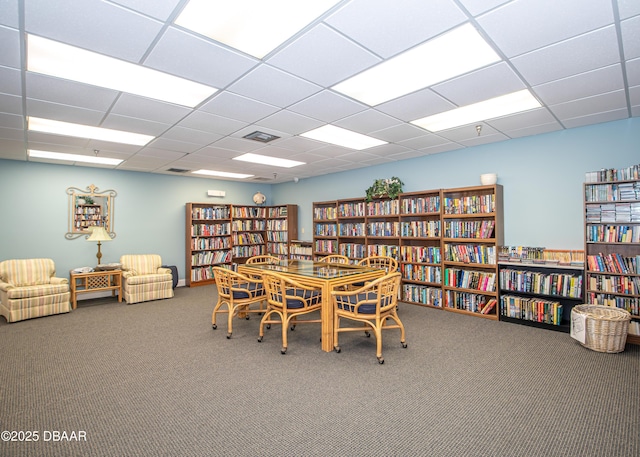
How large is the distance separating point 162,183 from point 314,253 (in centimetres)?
384

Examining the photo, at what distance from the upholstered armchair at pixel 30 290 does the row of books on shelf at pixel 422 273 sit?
5.63 m

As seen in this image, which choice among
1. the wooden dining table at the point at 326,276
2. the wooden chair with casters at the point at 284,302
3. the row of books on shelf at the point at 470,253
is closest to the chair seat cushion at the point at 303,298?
the wooden chair with casters at the point at 284,302

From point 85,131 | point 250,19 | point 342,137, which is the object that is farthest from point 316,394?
point 85,131

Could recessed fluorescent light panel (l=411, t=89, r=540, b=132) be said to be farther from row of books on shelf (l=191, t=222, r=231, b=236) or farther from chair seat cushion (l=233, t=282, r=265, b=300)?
row of books on shelf (l=191, t=222, r=231, b=236)

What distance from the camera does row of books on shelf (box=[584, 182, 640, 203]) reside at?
12.0 ft

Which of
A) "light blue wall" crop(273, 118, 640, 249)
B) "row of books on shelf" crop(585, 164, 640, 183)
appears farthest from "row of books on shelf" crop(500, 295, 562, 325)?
"row of books on shelf" crop(585, 164, 640, 183)

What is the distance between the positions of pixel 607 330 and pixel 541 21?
10.1 ft

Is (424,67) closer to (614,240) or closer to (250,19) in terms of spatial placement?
(250,19)

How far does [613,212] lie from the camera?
379cm

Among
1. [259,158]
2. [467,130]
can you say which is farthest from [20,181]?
[467,130]

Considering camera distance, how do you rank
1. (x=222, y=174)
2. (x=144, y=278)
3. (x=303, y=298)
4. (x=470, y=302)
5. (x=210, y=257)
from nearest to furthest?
(x=303, y=298) < (x=470, y=302) < (x=144, y=278) < (x=222, y=174) < (x=210, y=257)

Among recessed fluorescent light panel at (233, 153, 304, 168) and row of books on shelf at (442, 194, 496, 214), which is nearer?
row of books on shelf at (442, 194, 496, 214)

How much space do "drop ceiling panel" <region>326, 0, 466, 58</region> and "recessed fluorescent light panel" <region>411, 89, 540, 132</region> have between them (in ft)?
5.22

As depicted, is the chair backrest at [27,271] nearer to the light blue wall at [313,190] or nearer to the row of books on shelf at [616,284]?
the light blue wall at [313,190]
